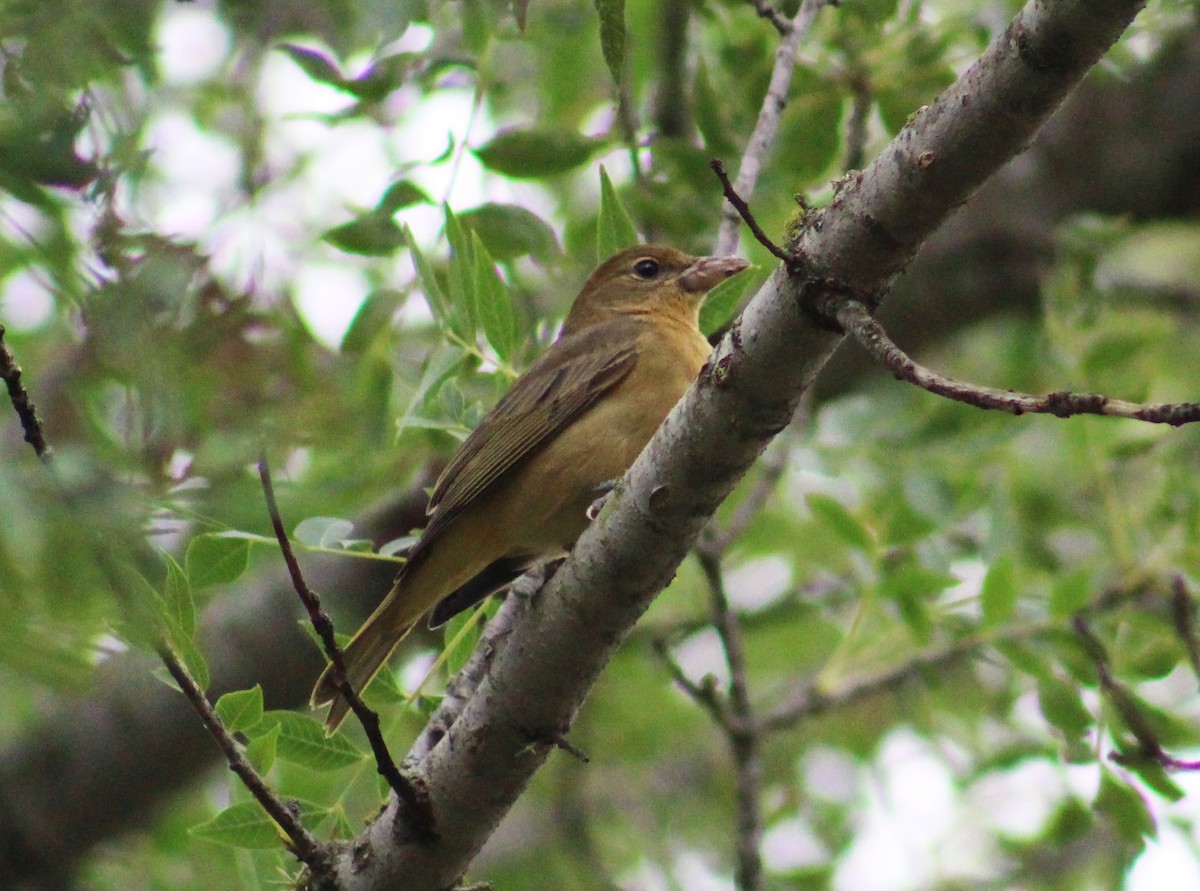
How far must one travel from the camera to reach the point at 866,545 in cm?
514

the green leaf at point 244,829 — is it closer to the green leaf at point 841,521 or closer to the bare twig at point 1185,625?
the green leaf at point 841,521

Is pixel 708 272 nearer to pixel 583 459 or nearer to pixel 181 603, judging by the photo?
pixel 583 459

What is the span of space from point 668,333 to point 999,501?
1.38 meters

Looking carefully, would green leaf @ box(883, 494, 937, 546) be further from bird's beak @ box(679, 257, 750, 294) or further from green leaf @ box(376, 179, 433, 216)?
green leaf @ box(376, 179, 433, 216)

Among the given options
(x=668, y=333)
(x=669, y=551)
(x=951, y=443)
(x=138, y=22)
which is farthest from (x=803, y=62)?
(x=138, y=22)

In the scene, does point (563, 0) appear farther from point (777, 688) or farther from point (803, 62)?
point (777, 688)

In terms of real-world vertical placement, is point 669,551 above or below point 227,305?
below

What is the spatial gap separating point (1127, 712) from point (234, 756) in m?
2.64

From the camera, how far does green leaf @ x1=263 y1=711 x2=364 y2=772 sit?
3.54m

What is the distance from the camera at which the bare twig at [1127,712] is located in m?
3.99

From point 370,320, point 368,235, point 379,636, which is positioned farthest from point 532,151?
point 379,636

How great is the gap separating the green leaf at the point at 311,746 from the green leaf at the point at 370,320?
1.58 metres

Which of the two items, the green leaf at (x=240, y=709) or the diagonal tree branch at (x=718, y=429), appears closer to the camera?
the diagonal tree branch at (x=718, y=429)

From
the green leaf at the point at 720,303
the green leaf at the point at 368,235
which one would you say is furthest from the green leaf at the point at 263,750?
the green leaf at the point at 720,303
